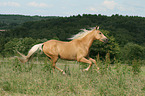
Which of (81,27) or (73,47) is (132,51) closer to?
(81,27)

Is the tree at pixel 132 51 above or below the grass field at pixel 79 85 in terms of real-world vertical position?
below

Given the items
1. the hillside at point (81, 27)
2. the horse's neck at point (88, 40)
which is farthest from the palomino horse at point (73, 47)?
the hillside at point (81, 27)

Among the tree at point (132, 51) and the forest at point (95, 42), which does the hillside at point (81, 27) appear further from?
the tree at point (132, 51)

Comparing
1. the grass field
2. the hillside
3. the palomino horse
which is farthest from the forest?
the grass field

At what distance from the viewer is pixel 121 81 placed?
8.14 metres

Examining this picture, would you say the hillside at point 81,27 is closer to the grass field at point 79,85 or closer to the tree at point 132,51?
the tree at point 132,51

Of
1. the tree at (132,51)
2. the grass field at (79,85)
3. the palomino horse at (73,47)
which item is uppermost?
the palomino horse at (73,47)

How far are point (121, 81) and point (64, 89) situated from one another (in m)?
2.15

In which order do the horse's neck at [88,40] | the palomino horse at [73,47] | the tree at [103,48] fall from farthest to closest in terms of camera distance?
the tree at [103,48] → the horse's neck at [88,40] → the palomino horse at [73,47]

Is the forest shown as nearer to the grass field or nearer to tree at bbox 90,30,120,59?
tree at bbox 90,30,120,59

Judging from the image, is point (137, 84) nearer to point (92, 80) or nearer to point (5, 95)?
point (92, 80)

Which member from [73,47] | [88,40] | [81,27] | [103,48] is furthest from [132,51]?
[73,47]

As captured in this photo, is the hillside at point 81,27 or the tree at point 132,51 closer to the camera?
the tree at point 132,51

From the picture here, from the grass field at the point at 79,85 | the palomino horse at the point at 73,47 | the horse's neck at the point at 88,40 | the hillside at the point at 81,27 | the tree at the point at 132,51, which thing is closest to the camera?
the grass field at the point at 79,85
